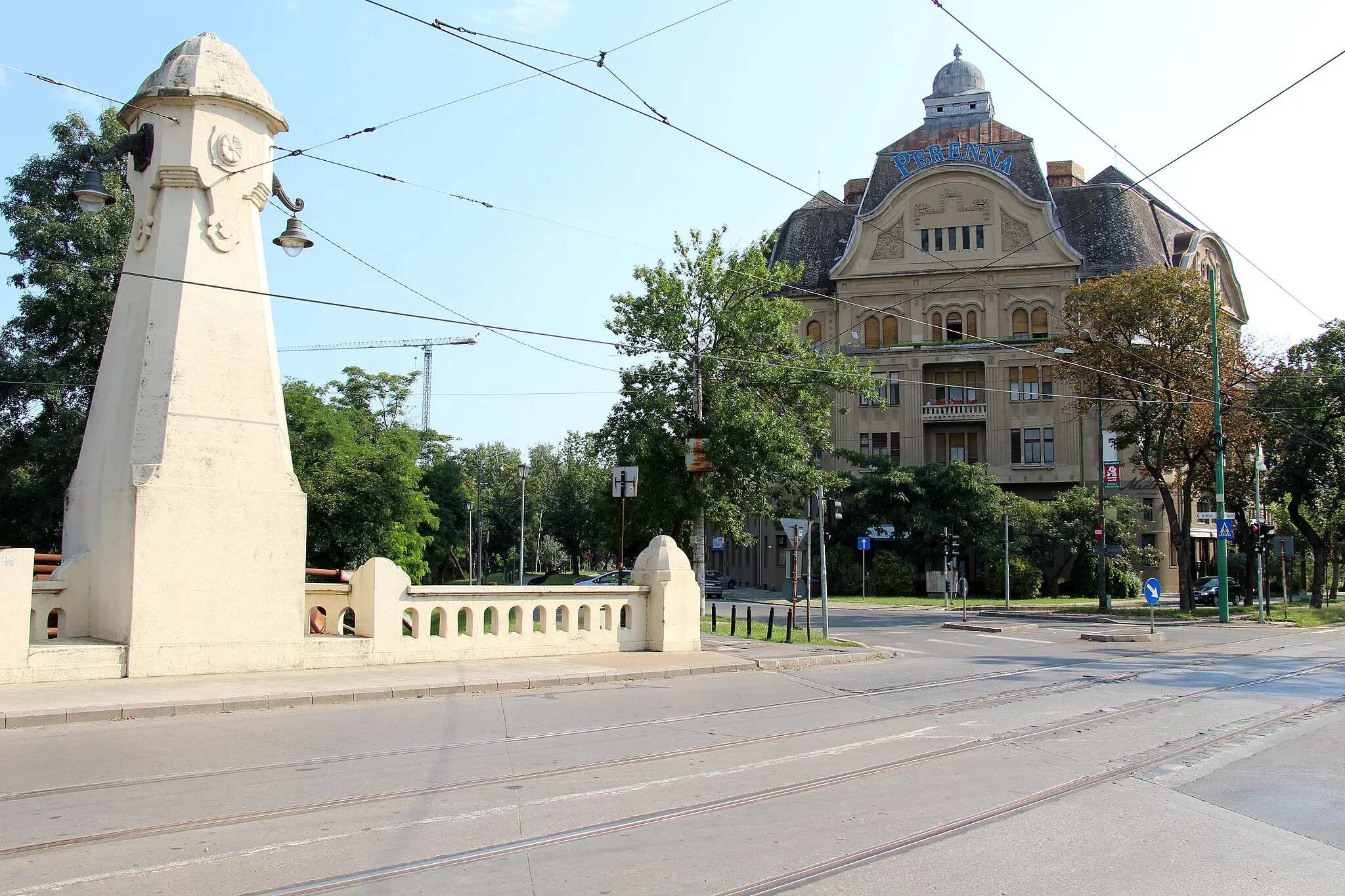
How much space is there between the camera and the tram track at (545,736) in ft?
25.2

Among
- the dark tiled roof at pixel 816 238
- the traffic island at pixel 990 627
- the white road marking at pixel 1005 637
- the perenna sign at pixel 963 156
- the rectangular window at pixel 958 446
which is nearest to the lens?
the white road marking at pixel 1005 637

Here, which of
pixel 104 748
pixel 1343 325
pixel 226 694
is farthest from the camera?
pixel 1343 325

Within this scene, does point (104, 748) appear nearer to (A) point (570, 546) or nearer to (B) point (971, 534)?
(B) point (971, 534)

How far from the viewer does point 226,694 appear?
1187cm

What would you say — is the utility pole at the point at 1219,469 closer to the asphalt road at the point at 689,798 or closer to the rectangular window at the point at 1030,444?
the rectangular window at the point at 1030,444

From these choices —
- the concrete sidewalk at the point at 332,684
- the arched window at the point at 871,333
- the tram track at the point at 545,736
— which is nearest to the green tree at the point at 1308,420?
the arched window at the point at 871,333

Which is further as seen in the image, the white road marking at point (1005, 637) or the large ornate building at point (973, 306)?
the large ornate building at point (973, 306)

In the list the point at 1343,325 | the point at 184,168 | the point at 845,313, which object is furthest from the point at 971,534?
the point at 184,168

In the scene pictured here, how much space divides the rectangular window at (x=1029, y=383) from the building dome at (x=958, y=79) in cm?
2482

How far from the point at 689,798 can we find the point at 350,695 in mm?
6450

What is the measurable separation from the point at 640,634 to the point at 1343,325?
32.9m

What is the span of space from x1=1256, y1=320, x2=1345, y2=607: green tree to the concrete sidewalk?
92.9 feet

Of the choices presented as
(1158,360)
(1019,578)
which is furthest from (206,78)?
(1019,578)

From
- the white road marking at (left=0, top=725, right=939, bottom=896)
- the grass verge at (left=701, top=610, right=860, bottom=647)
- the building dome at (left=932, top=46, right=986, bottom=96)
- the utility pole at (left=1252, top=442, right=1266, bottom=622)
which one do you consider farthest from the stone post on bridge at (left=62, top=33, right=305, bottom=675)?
the building dome at (left=932, top=46, right=986, bottom=96)
